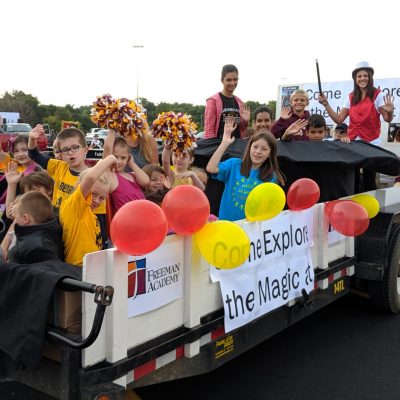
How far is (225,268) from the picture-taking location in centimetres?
266

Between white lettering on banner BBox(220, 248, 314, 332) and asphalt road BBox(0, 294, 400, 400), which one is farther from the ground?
white lettering on banner BBox(220, 248, 314, 332)

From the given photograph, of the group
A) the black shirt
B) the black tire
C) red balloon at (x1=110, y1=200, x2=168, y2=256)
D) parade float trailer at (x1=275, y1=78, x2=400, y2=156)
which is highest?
parade float trailer at (x1=275, y1=78, x2=400, y2=156)

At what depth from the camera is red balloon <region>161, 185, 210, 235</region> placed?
2.59 metres

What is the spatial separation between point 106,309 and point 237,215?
197 cm

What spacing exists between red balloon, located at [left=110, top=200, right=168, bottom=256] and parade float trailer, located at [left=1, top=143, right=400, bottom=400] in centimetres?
7

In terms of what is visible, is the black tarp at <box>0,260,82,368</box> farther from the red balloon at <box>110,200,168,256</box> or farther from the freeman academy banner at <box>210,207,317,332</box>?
the freeman academy banner at <box>210,207,317,332</box>

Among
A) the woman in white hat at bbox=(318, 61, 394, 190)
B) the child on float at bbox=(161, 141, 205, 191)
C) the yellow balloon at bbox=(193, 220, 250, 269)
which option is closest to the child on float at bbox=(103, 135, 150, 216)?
the child on float at bbox=(161, 141, 205, 191)

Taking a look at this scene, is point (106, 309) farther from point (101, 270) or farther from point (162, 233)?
point (162, 233)

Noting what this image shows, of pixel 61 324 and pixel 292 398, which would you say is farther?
pixel 292 398

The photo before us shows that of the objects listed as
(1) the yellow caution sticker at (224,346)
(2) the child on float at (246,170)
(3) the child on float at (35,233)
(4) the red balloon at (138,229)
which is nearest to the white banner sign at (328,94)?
(2) the child on float at (246,170)

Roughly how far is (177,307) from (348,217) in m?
1.71

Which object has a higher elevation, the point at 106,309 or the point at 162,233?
the point at 162,233

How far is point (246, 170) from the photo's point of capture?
159 inches

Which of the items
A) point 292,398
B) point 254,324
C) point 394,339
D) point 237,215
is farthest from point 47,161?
point 394,339
